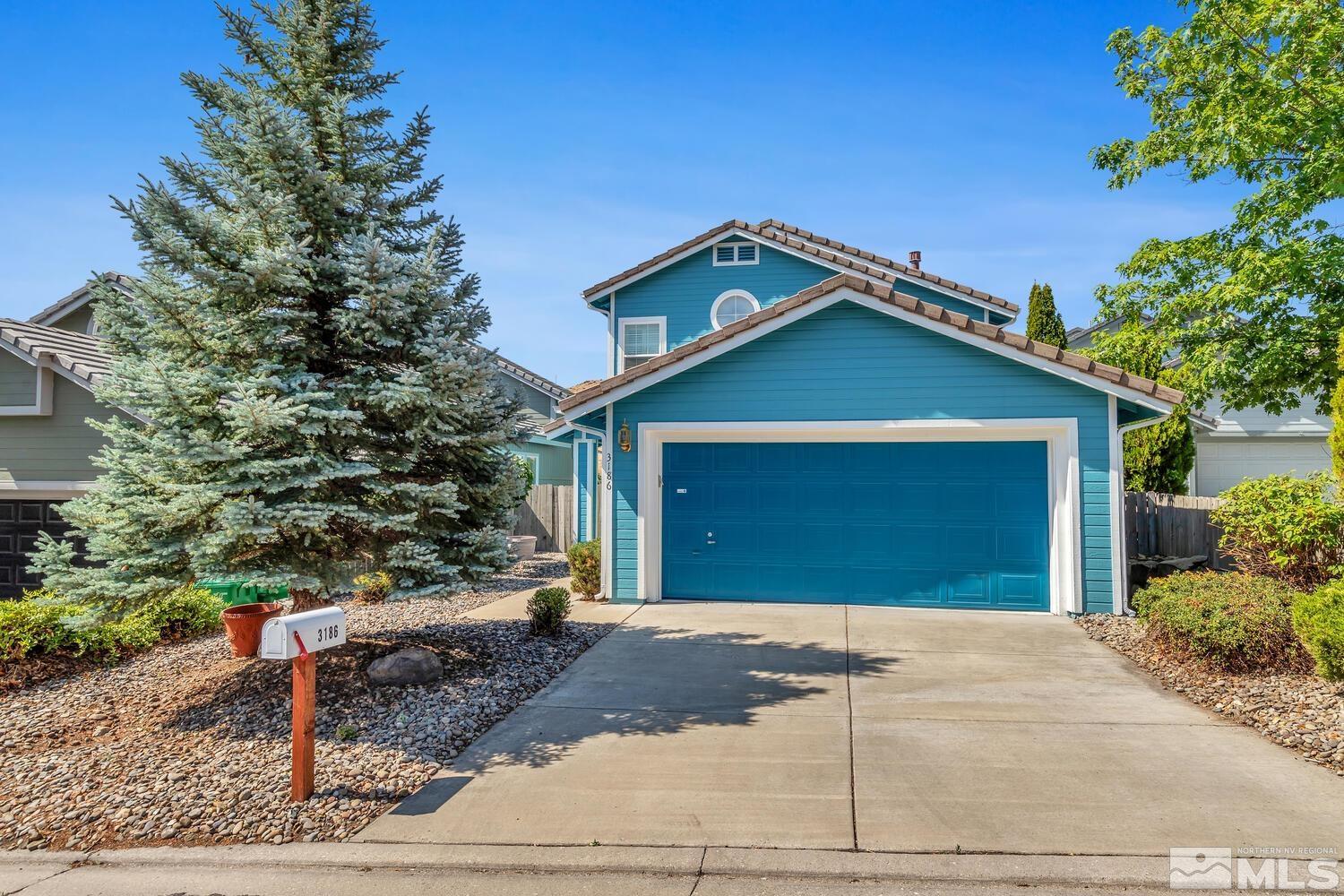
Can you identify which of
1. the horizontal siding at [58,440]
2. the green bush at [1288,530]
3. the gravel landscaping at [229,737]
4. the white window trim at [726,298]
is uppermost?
the white window trim at [726,298]

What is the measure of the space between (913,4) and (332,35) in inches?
306

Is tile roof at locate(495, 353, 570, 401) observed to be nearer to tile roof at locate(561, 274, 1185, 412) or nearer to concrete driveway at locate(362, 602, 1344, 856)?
tile roof at locate(561, 274, 1185, 412)

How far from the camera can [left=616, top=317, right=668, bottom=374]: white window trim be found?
15758mm

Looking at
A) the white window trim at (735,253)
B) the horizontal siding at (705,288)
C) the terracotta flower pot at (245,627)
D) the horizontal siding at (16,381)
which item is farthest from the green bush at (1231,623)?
the horizontal siding at (16,381)

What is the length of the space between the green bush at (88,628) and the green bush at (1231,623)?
910cm

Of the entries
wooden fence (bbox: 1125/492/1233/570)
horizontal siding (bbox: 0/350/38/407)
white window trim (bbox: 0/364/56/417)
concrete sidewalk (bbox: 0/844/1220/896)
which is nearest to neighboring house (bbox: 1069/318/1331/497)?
wooden fence (bbox: 1125/492/1233/570)

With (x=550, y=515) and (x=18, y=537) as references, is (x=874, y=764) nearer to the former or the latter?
(x=18, y=537)

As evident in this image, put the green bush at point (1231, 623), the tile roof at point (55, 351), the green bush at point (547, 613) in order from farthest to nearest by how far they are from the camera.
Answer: the tile roof at point (55, 351) → the green bush at point (547, 613) → the green bush at point (1231, 623)

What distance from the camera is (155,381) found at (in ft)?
17.9

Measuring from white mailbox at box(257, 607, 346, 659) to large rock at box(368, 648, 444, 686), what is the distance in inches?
75.1

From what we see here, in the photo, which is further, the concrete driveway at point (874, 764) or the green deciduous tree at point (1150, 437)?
the green deciduous tree at point (1150, 437)

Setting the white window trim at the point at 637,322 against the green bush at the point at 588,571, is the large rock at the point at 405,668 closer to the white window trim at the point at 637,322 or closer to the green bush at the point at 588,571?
the green bush at the point at 588,571

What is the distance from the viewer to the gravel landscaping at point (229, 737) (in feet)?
13.9

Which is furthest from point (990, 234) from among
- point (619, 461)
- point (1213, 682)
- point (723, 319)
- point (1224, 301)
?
point (1213, 682)
